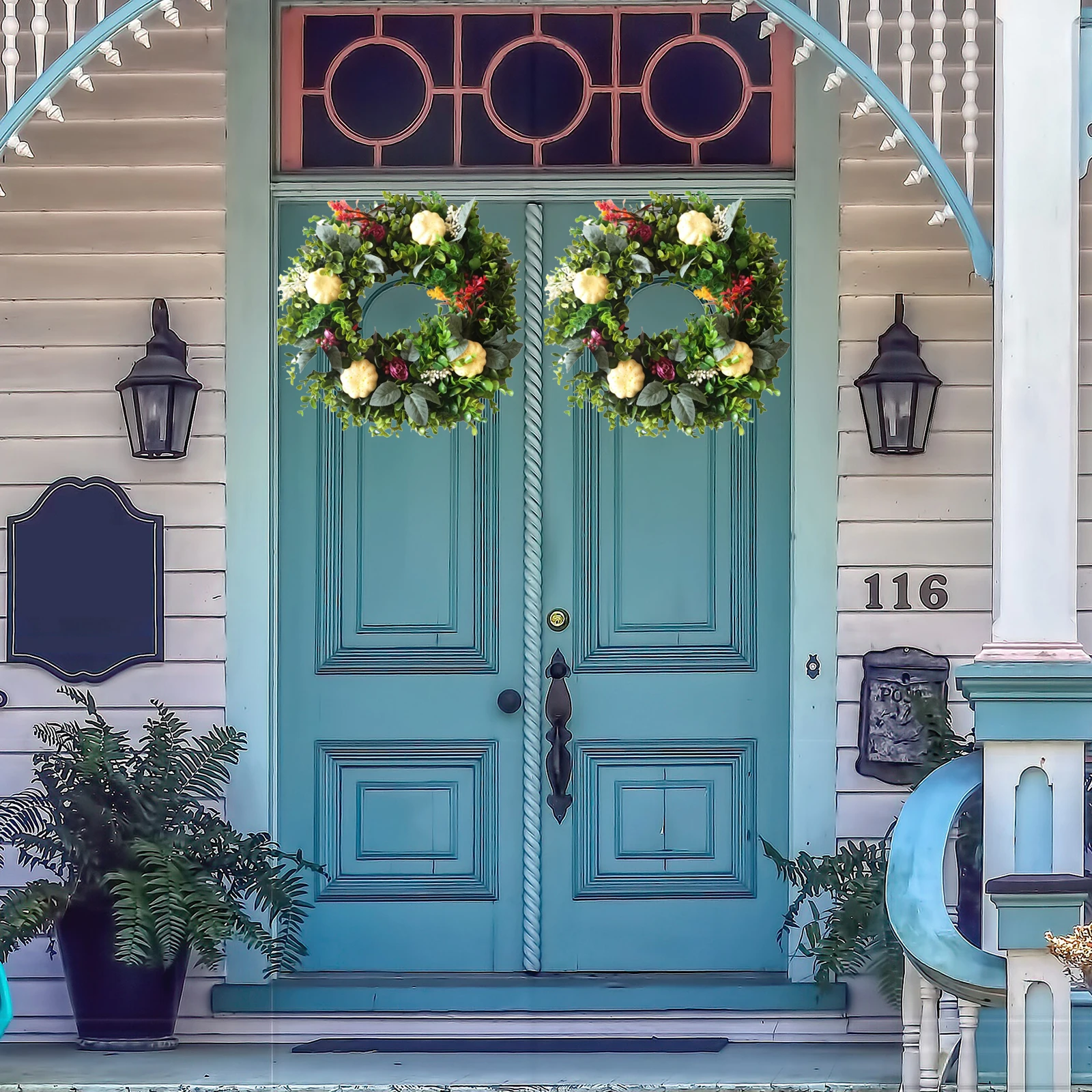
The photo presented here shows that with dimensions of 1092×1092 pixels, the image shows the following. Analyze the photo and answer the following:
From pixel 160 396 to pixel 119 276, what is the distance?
1.55 feet

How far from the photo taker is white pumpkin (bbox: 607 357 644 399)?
3.92 metres

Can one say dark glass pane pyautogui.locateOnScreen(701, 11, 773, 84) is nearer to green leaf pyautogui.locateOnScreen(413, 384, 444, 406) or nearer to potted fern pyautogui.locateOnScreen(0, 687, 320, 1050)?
green leaf pyautogui.locateOnScreen(413, 384, 444, 406)

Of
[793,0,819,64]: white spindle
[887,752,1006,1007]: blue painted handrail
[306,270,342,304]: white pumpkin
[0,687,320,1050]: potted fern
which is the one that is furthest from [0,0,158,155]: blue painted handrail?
[887,752,1006,1007]: blue painted handrail

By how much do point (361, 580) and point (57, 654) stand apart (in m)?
1.01

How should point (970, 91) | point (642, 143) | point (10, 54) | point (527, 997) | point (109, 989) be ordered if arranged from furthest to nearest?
point (642, 143)
point (527, 997)
point (109, 989)
point (970, 91)
point (10, 54)

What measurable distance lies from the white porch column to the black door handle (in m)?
1.66

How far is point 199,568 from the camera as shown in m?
5.23

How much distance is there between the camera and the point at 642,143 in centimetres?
533

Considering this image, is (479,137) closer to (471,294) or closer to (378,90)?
(378,90)

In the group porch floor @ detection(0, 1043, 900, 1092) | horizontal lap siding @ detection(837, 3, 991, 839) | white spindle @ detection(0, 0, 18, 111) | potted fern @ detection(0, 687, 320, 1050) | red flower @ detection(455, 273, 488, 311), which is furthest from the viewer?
horizontal lap siding @ detection(837, 3, 991, 839)

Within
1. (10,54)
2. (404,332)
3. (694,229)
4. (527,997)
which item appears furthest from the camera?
(527,997)

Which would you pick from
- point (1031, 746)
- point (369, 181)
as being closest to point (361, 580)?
point (369, 181)

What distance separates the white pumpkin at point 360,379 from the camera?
3918 mm

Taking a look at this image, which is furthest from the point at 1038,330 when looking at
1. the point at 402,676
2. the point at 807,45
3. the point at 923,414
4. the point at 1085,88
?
the point at 402,676
